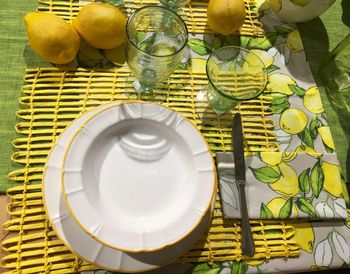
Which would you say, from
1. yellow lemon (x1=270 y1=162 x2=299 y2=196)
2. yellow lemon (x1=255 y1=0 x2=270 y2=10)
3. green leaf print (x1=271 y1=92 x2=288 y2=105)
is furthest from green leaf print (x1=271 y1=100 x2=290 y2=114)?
yellow lemon (x1=255 y1=0 x2=270 y2=10)

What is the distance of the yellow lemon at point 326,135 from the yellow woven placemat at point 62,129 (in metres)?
0.09

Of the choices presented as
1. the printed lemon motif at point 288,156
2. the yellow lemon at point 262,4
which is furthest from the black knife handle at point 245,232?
the yellow lemon at point 262,4

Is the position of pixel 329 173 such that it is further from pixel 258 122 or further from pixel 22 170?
pixel 22 170

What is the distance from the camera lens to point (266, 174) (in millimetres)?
513

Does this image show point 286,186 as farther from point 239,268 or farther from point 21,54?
point 21,54

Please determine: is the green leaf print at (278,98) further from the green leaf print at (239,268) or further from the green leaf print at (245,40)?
the green leaf print at (239,268)

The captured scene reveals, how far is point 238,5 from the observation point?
57cm

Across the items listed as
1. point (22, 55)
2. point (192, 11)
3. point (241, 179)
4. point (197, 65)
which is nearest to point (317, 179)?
point (241, 179)

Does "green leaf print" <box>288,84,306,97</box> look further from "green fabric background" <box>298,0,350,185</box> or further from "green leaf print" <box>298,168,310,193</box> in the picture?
"green leaf print" <box>298,168,310,193</box>

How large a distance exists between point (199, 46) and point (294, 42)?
7.8 inches

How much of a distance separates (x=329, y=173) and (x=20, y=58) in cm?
54

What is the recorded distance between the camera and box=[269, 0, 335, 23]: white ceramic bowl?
2.00 ft

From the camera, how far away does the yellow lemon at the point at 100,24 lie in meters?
0.52

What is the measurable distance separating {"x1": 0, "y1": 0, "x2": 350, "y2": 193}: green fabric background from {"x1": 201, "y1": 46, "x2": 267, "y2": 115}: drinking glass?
15cm
